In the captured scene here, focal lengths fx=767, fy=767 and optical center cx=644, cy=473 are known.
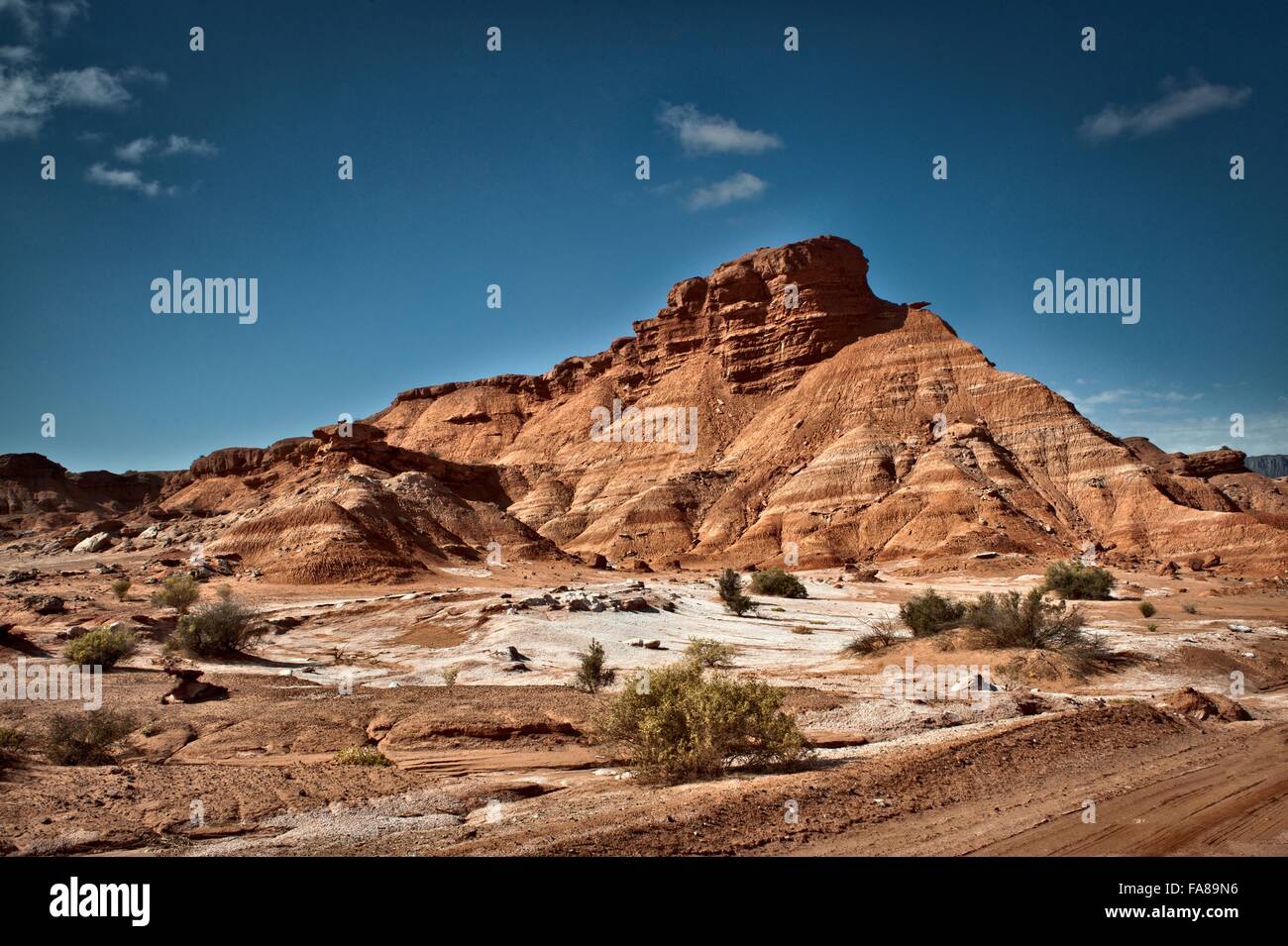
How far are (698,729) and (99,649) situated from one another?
14639 millimetres

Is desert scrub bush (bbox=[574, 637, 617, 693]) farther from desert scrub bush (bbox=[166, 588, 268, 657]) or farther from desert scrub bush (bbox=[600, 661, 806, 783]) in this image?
desert scrub bush (bbox=[166, 588, 268, 657])

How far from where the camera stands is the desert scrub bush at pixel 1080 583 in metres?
30.6

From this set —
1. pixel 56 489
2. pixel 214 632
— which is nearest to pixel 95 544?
pixel 214 632

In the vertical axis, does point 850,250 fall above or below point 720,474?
above

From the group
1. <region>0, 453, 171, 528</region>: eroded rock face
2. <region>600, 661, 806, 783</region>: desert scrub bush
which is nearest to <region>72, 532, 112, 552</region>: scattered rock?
<region>0, 453, 171, 528</region>: eroded rock face

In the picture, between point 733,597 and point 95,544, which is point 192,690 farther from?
point 95,544

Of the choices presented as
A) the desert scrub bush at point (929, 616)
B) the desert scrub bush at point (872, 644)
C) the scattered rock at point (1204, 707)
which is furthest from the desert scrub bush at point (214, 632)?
the scattered rock at point (1204, 707)

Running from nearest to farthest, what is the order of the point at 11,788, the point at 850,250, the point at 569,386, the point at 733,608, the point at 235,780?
the point at 11,788
the point at 235,780
the point at 733,608
the point at 850,250
the point at 569,386

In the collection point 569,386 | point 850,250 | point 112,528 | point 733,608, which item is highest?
point 850,250

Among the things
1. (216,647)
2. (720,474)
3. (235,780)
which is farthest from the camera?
(720,474)

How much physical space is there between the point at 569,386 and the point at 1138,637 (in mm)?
89309
